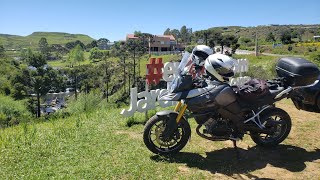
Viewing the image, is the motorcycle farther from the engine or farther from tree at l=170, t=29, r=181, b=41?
tree at l=170, t=29, r=181, b=41

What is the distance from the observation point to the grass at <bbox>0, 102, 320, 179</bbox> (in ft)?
15.1

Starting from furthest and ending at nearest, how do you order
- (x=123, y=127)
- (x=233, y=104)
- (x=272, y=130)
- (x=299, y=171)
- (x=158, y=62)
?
(x=158, y=62) < (x=123, y=127) < (x=272, y=130) < (x=233, y=104) < (x=299, y=171)

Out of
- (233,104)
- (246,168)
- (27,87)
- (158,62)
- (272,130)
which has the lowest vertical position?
(27,87)

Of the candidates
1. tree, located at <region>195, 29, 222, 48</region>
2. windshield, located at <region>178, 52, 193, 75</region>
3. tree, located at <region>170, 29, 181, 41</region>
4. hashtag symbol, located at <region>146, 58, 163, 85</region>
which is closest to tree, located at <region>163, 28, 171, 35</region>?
tree, located at <region>170, 29, 181, 41</region>

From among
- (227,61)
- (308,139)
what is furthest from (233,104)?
(308,139)

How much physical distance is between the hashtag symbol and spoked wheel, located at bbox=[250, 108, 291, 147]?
2.97m

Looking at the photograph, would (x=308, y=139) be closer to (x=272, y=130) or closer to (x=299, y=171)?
(x=272, y=130)

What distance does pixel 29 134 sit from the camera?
21.1ft

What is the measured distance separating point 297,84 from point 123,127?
148 inches

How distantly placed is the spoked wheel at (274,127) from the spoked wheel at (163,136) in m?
1.28

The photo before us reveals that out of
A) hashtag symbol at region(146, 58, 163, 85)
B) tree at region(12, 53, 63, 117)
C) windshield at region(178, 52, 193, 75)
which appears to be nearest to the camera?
windshield at region(178, 52, 193, 75)

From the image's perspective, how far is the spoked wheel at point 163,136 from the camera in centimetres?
525

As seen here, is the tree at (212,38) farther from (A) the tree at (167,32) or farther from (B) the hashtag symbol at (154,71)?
(A) the tree at (167,32)

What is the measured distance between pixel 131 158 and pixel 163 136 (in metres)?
0.63
